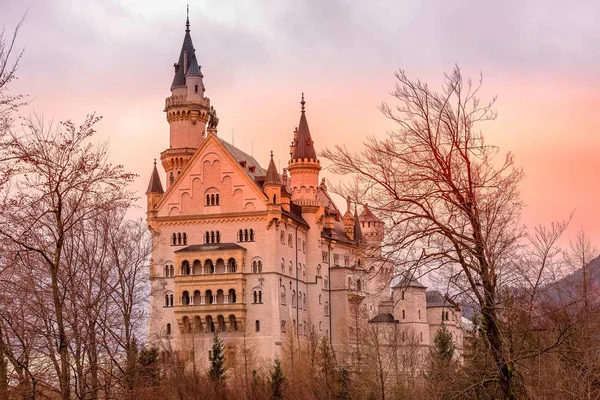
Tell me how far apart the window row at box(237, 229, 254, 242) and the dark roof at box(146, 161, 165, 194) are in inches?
434

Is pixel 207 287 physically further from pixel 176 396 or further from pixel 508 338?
pixel 508 338

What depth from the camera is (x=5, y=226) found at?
22.2 metres

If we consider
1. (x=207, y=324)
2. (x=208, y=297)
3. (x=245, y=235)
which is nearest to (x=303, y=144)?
(x=245, y=235)

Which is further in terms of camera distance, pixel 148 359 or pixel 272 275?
pixel 272 275

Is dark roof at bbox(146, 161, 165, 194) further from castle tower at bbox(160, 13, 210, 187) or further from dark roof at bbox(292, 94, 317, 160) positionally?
dark roof at bbox(292, 94, 317, 160)

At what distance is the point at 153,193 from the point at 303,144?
17.9 meters

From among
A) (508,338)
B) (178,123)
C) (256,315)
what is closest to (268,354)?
(256,315)

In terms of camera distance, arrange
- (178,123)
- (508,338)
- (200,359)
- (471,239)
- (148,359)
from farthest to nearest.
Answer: (178,123)
(200,359)
(148,359)
(508,338)
(471,239)

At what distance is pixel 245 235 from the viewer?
3954 inches

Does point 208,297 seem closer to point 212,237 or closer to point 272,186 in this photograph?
point 212,237

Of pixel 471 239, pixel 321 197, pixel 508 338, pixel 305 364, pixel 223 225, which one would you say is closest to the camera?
pixel 471 239

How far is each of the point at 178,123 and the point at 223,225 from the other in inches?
633

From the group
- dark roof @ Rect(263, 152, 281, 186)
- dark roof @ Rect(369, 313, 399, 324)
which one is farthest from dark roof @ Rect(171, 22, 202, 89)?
dark roof @ Rect(369, 313, 399, 324)

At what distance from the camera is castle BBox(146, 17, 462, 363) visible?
9819 cm
